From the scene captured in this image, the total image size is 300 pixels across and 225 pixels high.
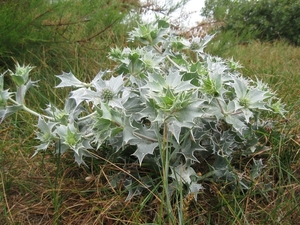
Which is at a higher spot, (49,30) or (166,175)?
(166,175)

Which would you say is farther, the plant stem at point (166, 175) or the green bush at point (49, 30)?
the green bush at point (49, 30)

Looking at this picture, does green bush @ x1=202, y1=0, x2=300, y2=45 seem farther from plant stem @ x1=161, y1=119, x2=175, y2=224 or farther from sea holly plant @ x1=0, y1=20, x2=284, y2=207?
plant stem @ x1=161, y1=119, x2=175, y2=224

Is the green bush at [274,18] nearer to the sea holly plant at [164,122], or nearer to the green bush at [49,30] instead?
the green bush at [49,30]

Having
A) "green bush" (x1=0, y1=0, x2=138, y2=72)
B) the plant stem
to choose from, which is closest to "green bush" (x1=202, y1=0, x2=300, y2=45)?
"green bush" (x1=0, y1=0, x2=138, y2=72)

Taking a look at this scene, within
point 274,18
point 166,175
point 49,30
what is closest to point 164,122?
point 166,175

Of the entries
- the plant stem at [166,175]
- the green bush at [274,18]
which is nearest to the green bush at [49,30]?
the plant stem at [166,175]

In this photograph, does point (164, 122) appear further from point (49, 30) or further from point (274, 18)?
point (274, 18)

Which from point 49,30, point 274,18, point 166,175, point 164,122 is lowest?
point 274,18

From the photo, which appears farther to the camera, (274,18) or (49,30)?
(274,18)

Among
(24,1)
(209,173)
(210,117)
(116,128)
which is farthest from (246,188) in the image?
(24,1)

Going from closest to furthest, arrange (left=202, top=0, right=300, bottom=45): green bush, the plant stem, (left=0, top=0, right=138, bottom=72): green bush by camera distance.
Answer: the plant stem, (left=0, top=0, right=138, bottom=72): green bush, (left=202, top=0, right=300, bottom=45): green bush

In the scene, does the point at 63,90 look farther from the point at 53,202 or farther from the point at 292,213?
the point at 292,213

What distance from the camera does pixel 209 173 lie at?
967 mm

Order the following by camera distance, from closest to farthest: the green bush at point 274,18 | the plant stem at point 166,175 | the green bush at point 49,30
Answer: the plant stem at point 166,175
the green bush at point 49,30
the green bush at point 274,18
